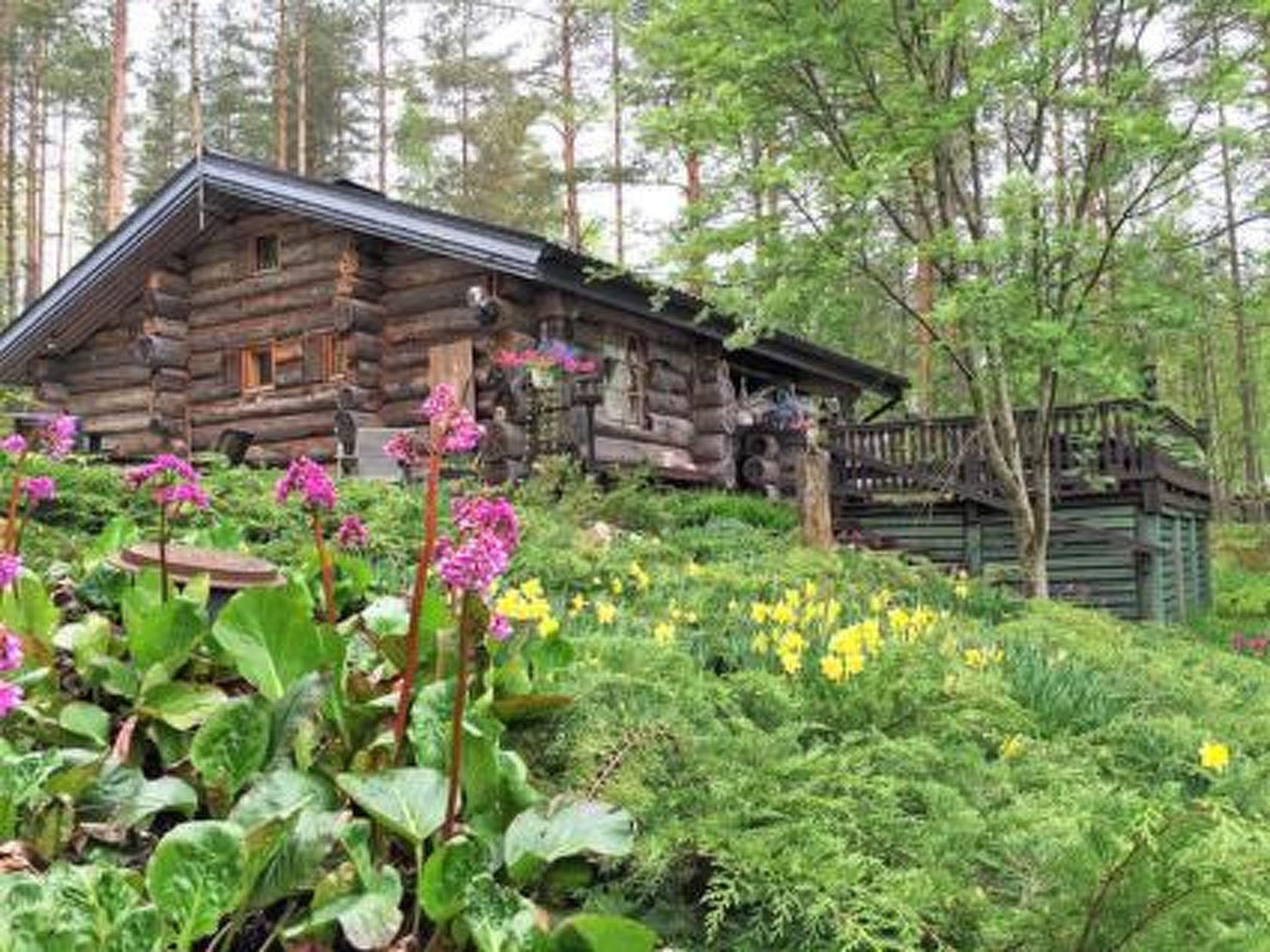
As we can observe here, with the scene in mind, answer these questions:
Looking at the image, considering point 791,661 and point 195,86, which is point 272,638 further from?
point 195,86

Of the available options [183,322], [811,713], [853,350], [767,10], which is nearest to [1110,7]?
[767,10]

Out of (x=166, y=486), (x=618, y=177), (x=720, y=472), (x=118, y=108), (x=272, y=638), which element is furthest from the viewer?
(x=618, y=177)

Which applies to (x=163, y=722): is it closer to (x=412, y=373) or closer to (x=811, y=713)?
(x=811, y=713)

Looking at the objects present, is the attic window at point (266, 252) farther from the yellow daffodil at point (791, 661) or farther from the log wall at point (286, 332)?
the yellow daffodil at point (791, 661)

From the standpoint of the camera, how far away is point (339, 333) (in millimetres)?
15438

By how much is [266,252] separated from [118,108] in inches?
219

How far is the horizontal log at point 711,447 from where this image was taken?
17766 millimetres

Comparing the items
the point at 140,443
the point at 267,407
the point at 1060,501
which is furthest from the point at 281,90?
the point at 1060,501

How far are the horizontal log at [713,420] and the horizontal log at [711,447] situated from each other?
72 millimetres

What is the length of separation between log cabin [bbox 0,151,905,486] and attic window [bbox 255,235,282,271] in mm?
25

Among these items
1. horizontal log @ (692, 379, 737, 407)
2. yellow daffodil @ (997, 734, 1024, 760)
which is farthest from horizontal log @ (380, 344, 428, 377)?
yellow daffodil @ (997, 734, 1024, 760)

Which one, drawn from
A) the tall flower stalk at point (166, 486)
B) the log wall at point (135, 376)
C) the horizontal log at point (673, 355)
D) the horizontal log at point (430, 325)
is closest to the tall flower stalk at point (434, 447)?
the tall flower stalk at point (166, 486)

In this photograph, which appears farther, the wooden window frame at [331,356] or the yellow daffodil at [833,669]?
the wooden window frame at [331,356]

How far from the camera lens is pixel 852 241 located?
9.95 meters
